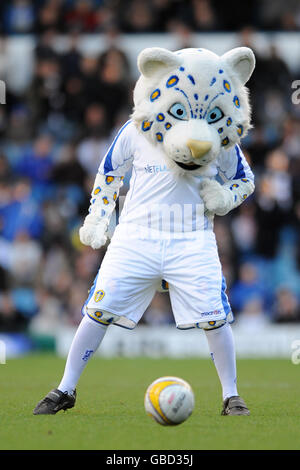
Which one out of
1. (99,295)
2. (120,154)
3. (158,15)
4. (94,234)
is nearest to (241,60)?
(120,154)

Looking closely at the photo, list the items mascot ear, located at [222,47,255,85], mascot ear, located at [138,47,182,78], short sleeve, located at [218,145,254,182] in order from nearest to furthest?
1. mascot ear, located at [138,47,182,78]
2. mascot ear, located at [222,47,255,85]
3. short sleeve, located at [218,145,254,182]

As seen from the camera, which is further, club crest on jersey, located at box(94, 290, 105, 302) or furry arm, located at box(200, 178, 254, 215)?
furry arm, located at box(200, 178, 254, 215)

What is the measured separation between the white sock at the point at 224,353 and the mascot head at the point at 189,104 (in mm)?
1057

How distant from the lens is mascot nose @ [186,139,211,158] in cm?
564

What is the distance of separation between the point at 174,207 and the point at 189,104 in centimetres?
68

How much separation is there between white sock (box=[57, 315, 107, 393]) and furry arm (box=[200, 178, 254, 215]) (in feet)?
3.47

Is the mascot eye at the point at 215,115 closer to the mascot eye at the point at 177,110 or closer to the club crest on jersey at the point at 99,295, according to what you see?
the mascot eye at the point at 177,110

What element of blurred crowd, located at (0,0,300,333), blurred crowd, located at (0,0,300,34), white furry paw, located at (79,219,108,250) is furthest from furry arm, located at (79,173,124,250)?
blurred crowd, located at (0,0,300,34)

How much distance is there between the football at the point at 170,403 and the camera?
5.27 metres

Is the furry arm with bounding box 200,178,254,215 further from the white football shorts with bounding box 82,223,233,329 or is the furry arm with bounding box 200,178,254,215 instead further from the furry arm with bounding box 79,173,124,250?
the furry arm with bounding box 79,173,124,250

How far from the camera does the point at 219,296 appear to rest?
19.3 feet

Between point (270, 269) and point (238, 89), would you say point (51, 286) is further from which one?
point (238, 89)

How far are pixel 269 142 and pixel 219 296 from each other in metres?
8.61

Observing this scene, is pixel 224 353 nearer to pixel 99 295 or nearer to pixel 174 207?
pixel 99 295
